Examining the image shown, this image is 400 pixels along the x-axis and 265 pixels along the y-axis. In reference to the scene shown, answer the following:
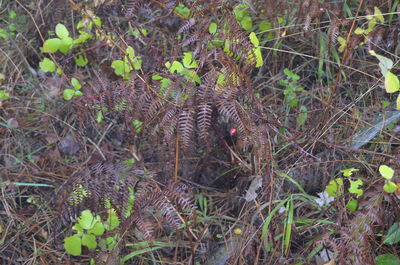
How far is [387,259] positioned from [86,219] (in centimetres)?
126

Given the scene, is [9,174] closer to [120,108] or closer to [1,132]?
[1,132]

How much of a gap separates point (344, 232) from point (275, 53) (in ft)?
3.90

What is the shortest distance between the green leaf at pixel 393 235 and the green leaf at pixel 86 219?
1.22 metres

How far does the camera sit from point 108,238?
1958 mm

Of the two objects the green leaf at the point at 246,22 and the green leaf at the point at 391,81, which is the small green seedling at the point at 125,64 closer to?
the green leaf at the point at 246,22

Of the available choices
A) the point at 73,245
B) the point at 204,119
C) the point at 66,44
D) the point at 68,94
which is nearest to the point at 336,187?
the point at 204,119

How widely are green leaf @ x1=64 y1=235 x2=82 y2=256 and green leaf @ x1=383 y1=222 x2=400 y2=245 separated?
1.28 m

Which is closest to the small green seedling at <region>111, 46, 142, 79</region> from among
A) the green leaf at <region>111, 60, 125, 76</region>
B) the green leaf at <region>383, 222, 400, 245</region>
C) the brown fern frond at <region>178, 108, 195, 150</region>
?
the green leaf at <region>111, 60, 125, 76</region>

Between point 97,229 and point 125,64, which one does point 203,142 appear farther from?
point 97,229

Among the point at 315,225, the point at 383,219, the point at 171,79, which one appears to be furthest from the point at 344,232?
the point at 171,79

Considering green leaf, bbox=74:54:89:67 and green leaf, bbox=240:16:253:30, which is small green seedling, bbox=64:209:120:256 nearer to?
green leaf, bbox=74:54:89:67

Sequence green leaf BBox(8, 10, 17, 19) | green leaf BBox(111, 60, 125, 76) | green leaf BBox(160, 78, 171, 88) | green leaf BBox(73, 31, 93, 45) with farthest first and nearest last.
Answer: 1. green leaf BBox(8, 10, 17, 19)
2. green leaf BBox(73, 31, 93, 45)
3. green leaf BBox(111, 60, 125, 76)
4. green leaf BBox(160, 78, 171, 88)

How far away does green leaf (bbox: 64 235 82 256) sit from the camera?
188 cm

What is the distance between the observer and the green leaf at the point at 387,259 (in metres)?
1.68
